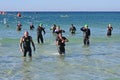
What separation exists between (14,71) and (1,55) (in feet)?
19.4

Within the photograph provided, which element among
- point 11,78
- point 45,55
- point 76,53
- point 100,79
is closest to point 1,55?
point 45,55

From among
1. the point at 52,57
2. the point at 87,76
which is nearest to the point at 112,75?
the point at 87,76

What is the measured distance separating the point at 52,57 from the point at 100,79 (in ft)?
22.9

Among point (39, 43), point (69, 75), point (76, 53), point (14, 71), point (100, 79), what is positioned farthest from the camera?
point (39, 43)

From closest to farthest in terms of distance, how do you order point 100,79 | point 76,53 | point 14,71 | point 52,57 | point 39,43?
point 100,79
point 14,71
point 52,57
point 76,53
point 39,43

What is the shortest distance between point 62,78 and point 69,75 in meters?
0.67

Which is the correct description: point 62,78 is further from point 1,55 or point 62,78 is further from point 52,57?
point 1,55

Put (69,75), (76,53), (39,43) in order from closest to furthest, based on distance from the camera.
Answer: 1. (69,75)
2. (76,53)
3. (39,43)

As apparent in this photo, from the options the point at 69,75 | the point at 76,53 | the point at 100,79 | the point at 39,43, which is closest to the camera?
the point at 100,79

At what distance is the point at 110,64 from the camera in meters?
19.0

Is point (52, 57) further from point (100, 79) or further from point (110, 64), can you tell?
point (100, 79)

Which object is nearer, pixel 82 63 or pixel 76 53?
pixel 82 63

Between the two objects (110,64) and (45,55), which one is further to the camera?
(45,55)

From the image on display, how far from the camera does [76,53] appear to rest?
2380 centimetres
